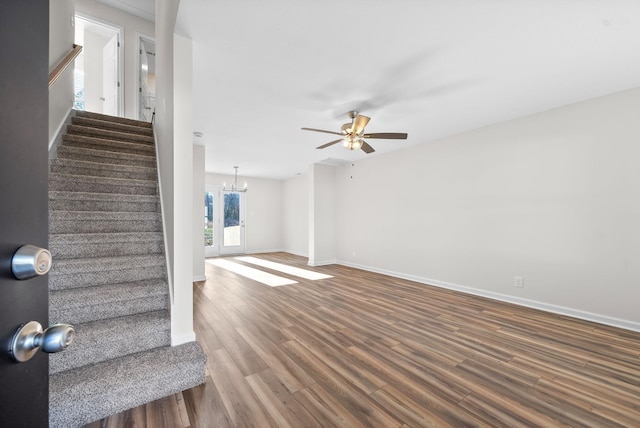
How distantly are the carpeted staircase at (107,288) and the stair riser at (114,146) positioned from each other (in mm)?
14

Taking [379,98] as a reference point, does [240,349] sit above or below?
below

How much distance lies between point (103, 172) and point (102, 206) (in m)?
0.53

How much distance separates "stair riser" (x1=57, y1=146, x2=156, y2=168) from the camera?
2.85 metres

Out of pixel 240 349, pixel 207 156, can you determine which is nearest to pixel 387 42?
pixel 240 349

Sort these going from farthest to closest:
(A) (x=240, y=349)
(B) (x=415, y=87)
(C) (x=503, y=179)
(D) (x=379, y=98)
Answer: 1. (C) (x=503, y=179)
2. (D) (x=379, y=98)
3. (B) (x=415, y=87)
4. (A) (x=240, y=349)

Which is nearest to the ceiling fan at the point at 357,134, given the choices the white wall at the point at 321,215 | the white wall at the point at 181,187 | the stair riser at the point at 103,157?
the white wall at the point at 181,187

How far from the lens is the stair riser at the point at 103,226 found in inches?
89.7

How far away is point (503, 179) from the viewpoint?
145 inches

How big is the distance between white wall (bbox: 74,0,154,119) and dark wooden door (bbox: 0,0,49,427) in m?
5.89

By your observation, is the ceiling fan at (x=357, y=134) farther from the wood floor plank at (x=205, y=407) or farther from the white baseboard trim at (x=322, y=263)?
the white baseboard trim at (x=322, y=263)

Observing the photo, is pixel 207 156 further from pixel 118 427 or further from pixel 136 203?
pixel 118 427

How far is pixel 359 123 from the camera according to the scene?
3016 millimetres

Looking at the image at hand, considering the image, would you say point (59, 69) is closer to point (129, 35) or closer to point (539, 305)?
point (129, 35)

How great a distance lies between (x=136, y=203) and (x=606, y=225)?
526 cm
